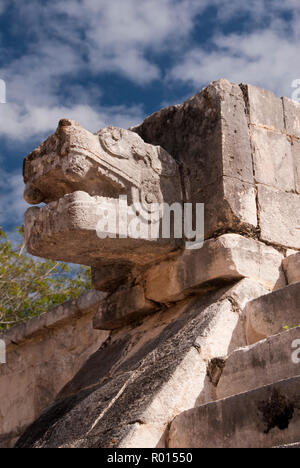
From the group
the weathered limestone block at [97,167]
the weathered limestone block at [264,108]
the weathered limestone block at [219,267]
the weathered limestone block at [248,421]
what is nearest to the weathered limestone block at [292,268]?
the weathered limestone block at [219,267]

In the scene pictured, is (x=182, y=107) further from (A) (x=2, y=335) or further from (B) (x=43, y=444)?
(A) (x=2, y=335)

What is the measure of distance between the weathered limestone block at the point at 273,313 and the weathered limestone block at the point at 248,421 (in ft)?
2.55

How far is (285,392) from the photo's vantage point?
9.84 ft

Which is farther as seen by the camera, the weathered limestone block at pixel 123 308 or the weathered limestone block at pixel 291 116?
the weathered limestone block at pixel 291 116

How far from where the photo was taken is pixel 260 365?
3.50m

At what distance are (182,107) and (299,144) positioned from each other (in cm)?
88

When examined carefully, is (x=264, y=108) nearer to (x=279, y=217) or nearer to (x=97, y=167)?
(x=279, y=217)

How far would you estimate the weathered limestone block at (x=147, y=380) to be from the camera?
3.59 metres

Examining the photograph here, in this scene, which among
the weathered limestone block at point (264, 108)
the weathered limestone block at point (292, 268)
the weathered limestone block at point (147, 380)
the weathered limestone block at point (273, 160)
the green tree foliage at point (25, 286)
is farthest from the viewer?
the green tree foliage at point (25, 286)

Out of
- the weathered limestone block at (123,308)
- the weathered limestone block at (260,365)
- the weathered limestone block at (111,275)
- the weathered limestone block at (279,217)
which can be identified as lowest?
the weathered limestone block at (260,365)

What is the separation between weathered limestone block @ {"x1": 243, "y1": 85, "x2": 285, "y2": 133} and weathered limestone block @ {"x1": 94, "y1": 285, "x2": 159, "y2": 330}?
1.42 meters

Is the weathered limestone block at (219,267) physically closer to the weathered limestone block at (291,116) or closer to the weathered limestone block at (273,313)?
the weathered limestone block at (273,313)

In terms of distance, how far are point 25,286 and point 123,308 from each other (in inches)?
276

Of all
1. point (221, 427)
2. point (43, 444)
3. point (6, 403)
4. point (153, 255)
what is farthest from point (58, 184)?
point (6, 403)
